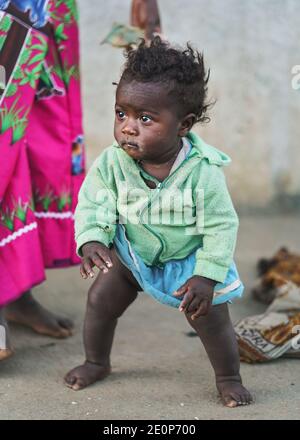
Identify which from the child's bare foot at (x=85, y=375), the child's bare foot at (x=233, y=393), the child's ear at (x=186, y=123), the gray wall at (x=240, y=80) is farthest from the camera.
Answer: the gray wall at (x=240, y=80)

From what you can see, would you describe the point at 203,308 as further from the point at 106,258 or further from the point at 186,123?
the point at 186,123

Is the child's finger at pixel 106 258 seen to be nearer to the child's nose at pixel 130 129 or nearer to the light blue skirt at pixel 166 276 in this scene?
the light blue skirt at pixel 166 276

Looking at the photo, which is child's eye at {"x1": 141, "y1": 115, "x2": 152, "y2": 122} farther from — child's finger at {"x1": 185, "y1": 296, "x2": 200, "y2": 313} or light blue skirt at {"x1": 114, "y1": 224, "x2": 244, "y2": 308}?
child's finger at {"x1": 185, "y1": 296, "x2": 200, "y2": 313}

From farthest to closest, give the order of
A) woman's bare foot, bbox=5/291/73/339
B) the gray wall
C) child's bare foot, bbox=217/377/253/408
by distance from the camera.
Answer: the gray wall, woman's bare foot, bbox=5/291/73/339, child's bare foot, bbox=217/377/253/408

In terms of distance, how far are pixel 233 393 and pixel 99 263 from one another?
0.64 metres

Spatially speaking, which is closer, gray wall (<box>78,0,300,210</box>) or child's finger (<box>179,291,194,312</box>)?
child's finger (<box>179,291,194,312</box>)

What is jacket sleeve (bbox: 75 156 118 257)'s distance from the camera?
2.77m

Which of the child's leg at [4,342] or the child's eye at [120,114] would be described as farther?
the child's leg at [4,342]

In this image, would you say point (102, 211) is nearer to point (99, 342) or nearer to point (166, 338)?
point (99, 342)

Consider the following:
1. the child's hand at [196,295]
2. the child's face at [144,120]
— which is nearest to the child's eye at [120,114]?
the child's face at [144,120]

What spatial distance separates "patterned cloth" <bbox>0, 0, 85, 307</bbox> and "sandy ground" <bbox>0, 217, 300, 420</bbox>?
0.31 m

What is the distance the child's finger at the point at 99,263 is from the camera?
2.66 meters

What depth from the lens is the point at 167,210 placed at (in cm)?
276

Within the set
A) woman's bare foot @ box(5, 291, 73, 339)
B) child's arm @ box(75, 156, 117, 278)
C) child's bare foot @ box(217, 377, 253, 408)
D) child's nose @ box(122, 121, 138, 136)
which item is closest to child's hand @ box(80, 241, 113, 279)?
child's arm @ box(75, 156, 117, 278)
